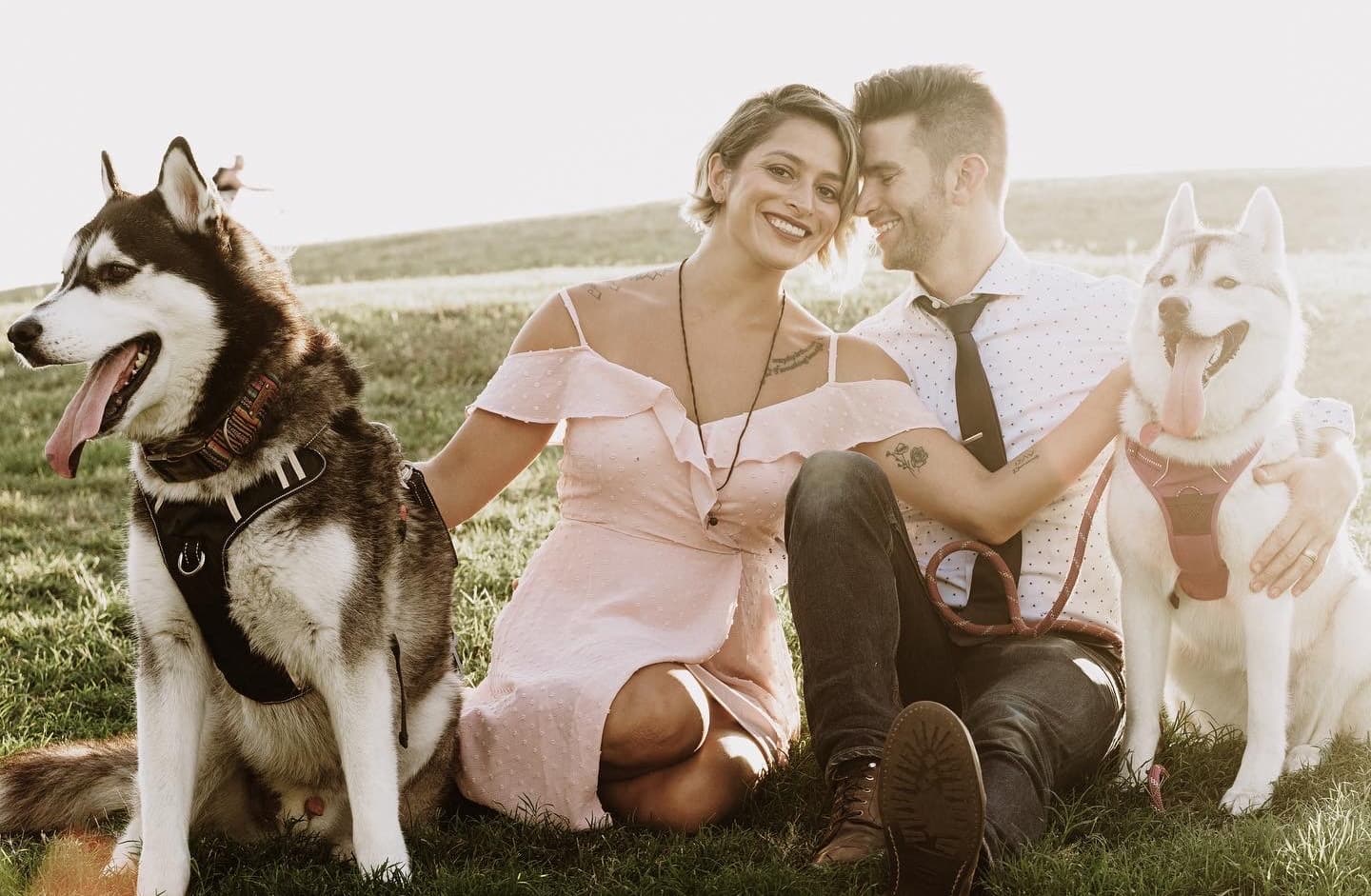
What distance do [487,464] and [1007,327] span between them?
1795mm

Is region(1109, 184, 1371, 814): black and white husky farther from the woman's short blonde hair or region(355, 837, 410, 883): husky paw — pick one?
region(355, 837, 410, 883): husky paw

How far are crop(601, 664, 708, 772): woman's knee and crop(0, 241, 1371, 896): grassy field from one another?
8.7 inches

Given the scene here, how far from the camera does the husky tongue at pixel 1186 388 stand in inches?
132

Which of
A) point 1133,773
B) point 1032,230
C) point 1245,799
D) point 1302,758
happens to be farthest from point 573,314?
point 1032,230

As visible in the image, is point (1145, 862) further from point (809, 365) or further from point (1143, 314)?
point (809, 365)

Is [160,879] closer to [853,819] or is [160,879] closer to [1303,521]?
[853,819]

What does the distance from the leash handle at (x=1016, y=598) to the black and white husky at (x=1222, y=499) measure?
0.37 feet

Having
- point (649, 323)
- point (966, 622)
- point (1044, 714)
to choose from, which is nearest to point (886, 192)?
point (649, 323)

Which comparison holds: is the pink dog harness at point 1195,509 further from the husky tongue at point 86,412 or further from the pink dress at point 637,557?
the husky tongue at point 86,412

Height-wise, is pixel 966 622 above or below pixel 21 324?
below

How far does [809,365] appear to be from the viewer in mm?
3982

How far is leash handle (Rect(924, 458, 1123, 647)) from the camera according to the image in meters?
3.59

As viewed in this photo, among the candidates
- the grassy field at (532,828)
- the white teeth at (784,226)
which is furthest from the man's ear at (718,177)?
the grassy field at (532,828)

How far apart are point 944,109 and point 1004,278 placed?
0.66 meters
